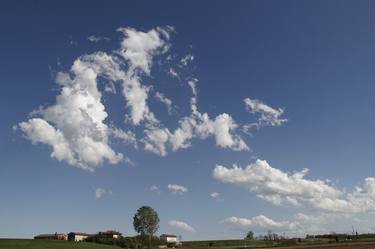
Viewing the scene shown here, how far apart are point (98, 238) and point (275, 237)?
78.7 m

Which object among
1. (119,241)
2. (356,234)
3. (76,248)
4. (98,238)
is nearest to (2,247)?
(76,248)

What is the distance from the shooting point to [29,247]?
8406cm

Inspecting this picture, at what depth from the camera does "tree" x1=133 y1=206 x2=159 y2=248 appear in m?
147

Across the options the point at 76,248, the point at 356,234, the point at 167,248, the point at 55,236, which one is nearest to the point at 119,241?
the point at 167,248

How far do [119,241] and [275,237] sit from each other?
78963 millimetres

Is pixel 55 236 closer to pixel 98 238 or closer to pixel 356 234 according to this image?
pixel 98 238

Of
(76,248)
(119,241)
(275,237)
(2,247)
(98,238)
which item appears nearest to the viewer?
(2,247)

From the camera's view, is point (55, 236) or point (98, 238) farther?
point (55, 236)

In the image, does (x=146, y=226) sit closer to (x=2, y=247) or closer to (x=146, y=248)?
(x=146, y=248)

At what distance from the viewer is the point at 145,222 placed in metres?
148

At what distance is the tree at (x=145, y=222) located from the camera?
147 metres

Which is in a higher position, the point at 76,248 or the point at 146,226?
the point at 146,226

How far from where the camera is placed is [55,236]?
197250 millimetres

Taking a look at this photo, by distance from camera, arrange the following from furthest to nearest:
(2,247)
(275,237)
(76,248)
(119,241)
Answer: (275,237), (119,241), (76,248), (2,247)
